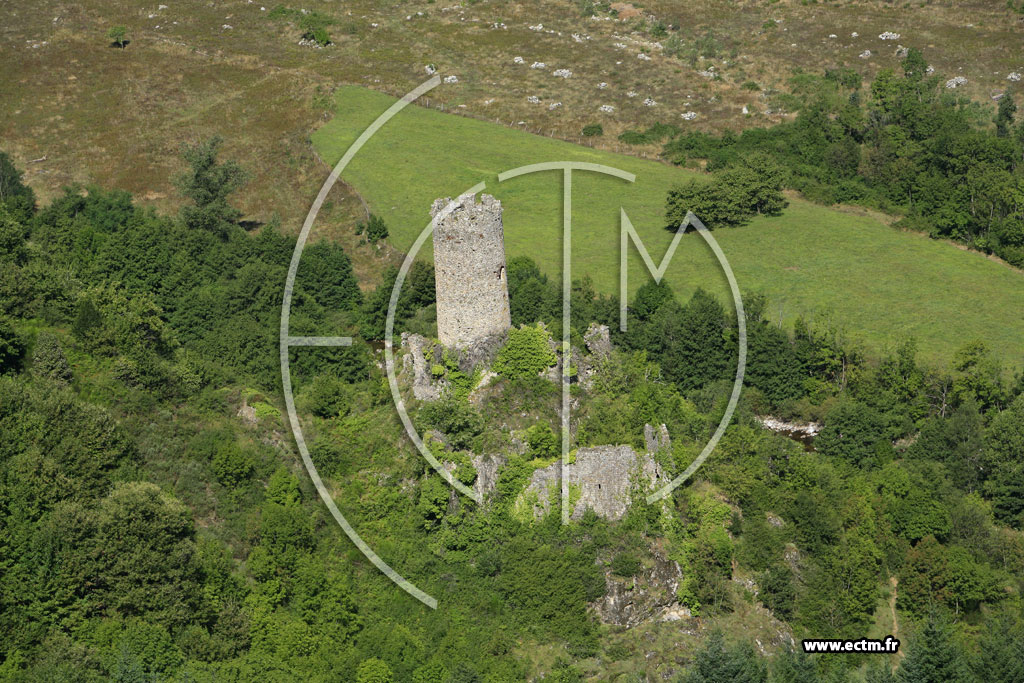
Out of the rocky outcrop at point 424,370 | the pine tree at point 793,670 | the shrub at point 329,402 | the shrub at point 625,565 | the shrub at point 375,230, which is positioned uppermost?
the rocky outcrop at point 424,370

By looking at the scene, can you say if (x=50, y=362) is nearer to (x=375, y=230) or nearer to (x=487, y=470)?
(x=487, y=470)

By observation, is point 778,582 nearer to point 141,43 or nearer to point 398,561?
point 398,561

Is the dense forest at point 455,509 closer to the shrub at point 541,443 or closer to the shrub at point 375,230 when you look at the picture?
the shrub at point 541,443

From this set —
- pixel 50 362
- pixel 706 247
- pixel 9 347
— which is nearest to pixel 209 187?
pixel 706 247

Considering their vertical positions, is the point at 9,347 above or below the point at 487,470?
above

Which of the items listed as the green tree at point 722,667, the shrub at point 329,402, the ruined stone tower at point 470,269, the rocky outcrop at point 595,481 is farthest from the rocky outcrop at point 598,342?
the green tree at point 722,667

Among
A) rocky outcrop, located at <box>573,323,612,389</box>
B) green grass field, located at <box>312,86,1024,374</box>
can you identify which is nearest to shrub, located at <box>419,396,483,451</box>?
rocky outcrop, located at <box>573,323,612,389</box>
